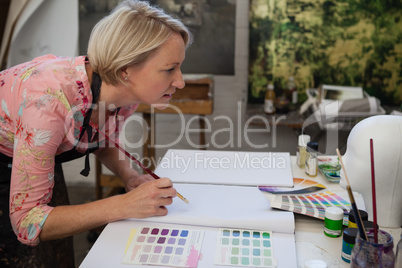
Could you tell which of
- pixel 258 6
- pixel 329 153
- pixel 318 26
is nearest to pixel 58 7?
pixel 258 6

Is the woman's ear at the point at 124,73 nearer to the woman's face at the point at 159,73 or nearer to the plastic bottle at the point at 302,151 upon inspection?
the woman's face at the point at 159,73

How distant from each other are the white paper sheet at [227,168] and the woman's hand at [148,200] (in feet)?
0.97

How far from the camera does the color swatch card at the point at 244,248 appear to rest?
1001 mm

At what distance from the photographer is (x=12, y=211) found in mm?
1153

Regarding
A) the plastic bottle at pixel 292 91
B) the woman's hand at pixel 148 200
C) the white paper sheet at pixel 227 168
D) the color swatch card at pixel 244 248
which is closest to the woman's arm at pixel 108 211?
the woman's hand at pixel 148 200

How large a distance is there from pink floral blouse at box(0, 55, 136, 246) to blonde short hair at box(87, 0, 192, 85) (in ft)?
0.24

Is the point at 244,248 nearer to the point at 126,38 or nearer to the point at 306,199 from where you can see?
the point at 306,199

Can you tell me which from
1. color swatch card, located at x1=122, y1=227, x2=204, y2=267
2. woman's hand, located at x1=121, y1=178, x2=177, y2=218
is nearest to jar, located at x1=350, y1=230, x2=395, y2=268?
color swatch card, located at x1=122, y1=227, x2=204, y2=267

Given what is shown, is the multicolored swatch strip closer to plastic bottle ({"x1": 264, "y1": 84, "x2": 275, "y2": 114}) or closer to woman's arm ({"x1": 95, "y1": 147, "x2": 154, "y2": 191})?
woman's arm ({"x1": 95, "y1": 147, "x2": 154, "y2": 191})

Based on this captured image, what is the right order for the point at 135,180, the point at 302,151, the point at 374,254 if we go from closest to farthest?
1. the point at 374,254
2. the point at 135,180
3. the point at 302,151

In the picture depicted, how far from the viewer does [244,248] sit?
3.47 feet

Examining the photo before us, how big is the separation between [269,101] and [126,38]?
2.13 m

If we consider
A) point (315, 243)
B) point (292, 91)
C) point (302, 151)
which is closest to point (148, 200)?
point (315, 243)

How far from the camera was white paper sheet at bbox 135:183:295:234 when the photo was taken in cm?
115
